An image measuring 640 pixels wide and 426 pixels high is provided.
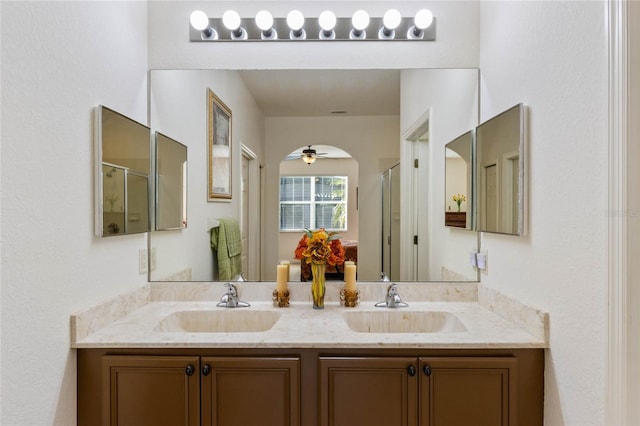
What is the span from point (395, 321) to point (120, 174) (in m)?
1.40

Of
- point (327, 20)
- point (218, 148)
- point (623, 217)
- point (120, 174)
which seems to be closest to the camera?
point (623, 217)

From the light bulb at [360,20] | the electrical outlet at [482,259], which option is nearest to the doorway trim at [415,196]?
the electrical outlet at [482,259]

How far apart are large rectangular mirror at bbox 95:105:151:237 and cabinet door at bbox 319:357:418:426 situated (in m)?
1.01

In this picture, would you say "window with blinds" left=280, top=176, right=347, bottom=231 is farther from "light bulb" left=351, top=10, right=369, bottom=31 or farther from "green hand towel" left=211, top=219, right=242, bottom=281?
"light bulb" left=351, top=10, right=369, bottom=31

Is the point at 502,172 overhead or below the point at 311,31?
below

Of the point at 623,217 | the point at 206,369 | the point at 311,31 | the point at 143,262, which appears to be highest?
the point at 311,31

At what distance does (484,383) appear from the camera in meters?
1.32

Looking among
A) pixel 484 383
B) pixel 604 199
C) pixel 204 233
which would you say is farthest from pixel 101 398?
pixel 604 199

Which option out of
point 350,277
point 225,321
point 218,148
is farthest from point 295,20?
point 225,321

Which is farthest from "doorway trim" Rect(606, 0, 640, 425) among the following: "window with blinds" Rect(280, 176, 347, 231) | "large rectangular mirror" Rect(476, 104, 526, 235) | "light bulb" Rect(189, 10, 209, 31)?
"light bulb" Rect(189, 10, 209, 31)

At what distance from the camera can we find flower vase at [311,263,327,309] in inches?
68.4

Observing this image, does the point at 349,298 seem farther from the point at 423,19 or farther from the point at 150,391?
the point at 423,19

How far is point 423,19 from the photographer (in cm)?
182

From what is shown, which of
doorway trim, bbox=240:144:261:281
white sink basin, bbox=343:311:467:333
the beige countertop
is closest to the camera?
the beige countertop
